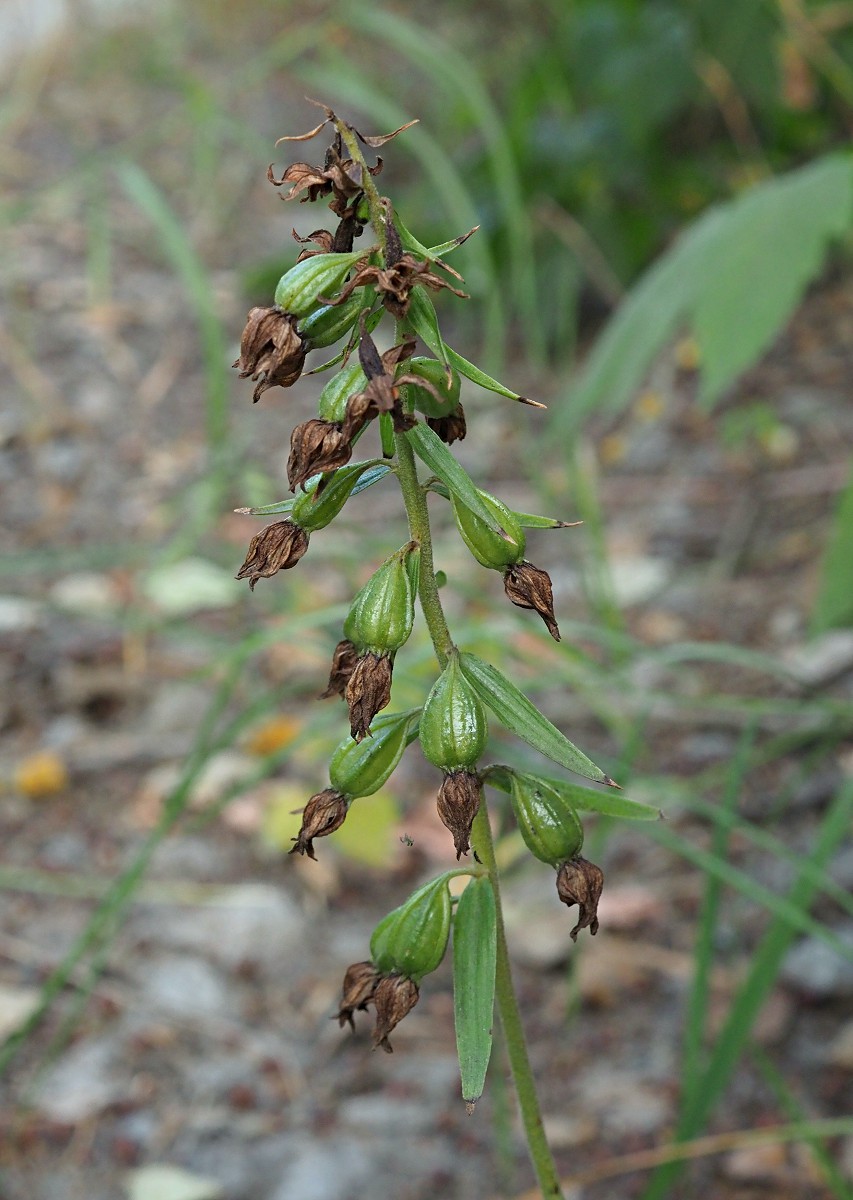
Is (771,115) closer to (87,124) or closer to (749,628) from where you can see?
(749,628)

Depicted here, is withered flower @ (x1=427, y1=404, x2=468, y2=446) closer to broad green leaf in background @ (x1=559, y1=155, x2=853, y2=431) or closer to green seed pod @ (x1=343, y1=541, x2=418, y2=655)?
green seed pod @ (x1=343, y1=541, x2=418, y2=655)

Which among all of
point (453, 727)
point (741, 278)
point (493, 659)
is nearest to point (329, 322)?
point (453, 727)

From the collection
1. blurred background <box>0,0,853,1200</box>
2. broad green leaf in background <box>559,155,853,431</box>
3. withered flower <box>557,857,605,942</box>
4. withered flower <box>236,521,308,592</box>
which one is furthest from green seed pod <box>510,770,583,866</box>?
broad green leaf in background <box>559,155,853,431</box>

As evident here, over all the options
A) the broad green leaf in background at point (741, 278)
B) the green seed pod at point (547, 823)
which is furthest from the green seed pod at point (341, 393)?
the broad green leaf in background at point (741, 278)

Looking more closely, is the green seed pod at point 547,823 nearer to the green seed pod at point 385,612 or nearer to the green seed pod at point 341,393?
the green seed pod at point 385,612

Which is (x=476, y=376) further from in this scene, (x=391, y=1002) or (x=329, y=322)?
(x=391, y=1002)

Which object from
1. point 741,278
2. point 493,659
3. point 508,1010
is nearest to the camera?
point 508,1010
